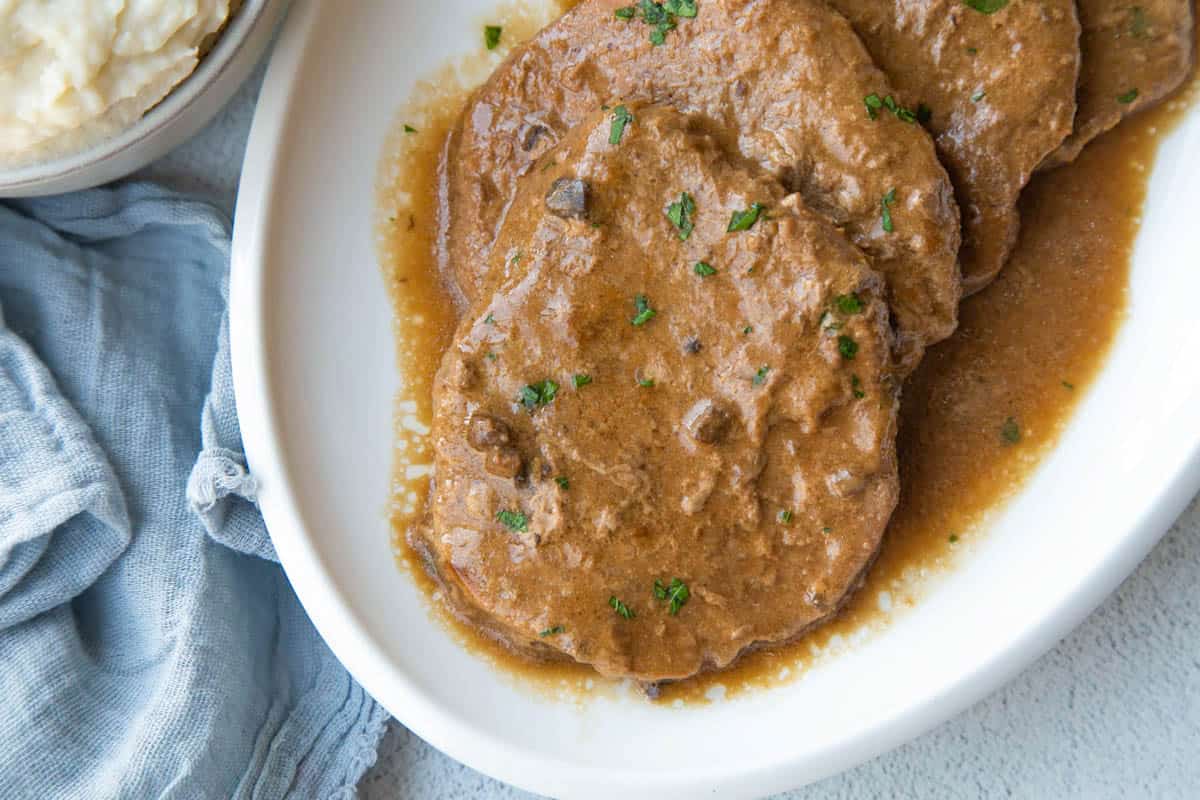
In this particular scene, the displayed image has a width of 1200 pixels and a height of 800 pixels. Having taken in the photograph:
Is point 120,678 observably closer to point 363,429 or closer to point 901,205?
point 363,429

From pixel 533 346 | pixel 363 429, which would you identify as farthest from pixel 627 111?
pixel 363 429

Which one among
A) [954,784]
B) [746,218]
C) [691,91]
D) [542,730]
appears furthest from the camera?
[954,784]

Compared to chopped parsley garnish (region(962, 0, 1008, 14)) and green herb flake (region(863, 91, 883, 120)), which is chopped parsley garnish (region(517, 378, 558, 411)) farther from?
chopped parsley garnish (region(962, 0, 1008, 14))

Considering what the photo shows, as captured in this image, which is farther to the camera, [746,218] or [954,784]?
[954,784]

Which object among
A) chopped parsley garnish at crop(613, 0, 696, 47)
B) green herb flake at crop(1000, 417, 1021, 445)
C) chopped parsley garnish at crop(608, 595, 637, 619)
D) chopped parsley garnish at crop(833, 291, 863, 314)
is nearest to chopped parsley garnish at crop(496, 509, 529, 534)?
chopped parsley garnish at crop(608, 595, 637, 619)

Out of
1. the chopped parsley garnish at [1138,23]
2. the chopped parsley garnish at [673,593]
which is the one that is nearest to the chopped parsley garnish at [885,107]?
the chopped parsley garnish at [1138,23]

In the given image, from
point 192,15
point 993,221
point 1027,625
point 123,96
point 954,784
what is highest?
point 192,15

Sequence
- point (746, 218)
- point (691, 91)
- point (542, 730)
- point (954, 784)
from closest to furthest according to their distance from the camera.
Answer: point (746, 218) → point (691, 91) → point (542, 730) → point (954, 784)
